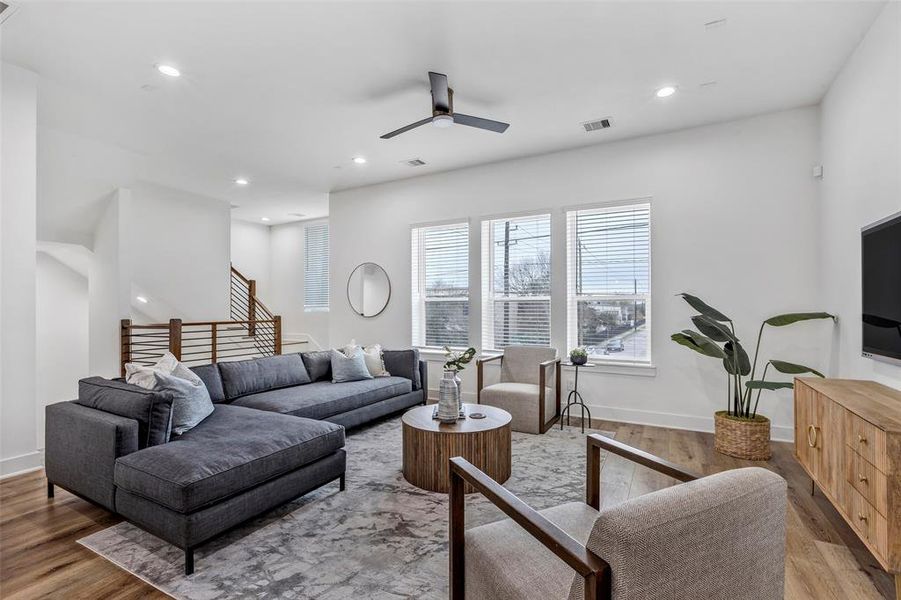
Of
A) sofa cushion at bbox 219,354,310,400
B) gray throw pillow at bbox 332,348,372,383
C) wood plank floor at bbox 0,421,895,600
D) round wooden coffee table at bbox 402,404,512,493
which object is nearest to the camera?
wood plank floor at bbox 0,421,895,600

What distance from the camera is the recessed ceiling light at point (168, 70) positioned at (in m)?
3.19

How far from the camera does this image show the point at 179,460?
2.17 metres

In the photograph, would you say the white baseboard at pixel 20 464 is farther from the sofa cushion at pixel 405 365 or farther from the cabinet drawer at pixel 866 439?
the cabinet drawer at pixel 866 439

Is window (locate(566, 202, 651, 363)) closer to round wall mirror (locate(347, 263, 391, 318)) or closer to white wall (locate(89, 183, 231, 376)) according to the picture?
round wall mirror (locate(347, 263, 391, 318))

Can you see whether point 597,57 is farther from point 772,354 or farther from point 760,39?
point 772,354

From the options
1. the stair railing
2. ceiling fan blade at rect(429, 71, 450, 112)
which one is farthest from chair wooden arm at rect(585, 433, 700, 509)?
the stair railing

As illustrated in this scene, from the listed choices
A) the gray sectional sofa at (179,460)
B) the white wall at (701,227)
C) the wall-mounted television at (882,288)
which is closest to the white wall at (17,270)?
the gray sectional sofa at (179,460)

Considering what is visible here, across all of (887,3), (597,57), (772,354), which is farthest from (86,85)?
(772,354)

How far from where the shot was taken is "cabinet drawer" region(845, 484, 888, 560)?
1.73 metres

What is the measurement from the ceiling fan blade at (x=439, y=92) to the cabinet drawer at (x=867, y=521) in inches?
127

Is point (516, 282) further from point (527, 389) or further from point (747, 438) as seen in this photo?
point (747, 438)

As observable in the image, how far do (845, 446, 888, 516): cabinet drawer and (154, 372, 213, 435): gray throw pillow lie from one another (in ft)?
11.5

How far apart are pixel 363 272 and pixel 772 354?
492cm

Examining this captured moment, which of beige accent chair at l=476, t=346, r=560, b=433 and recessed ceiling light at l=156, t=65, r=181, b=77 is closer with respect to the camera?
recessed ceiling light at l=156, t=65, r=181, b=77
